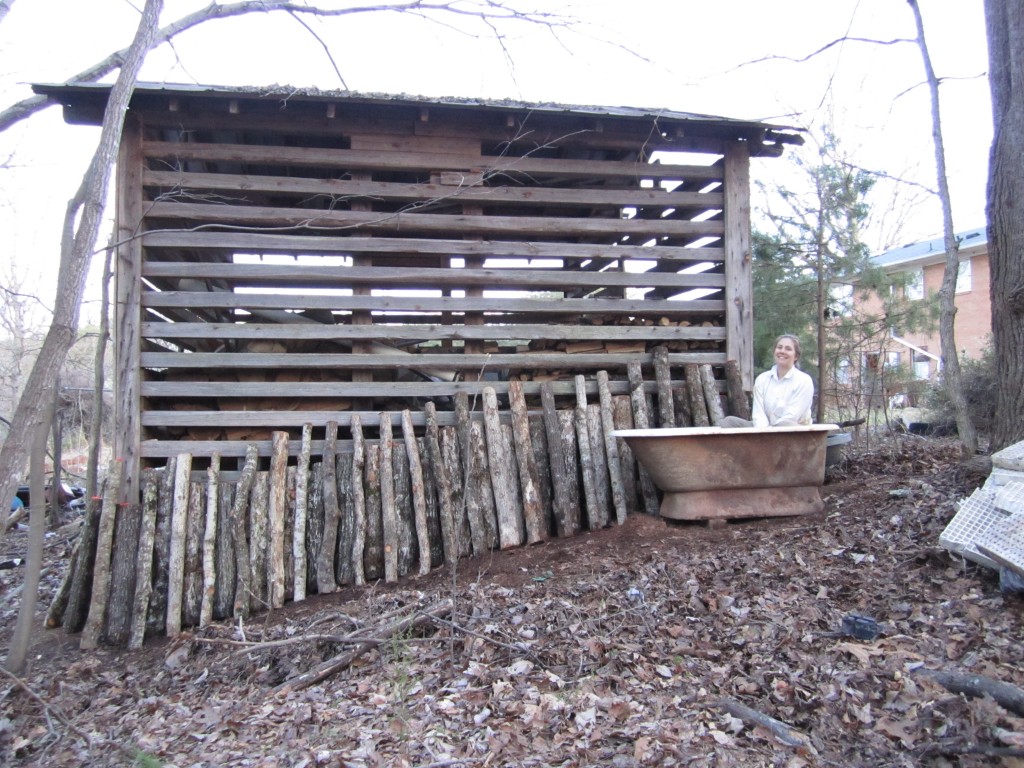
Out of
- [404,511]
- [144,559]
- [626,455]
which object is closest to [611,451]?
[626,455]

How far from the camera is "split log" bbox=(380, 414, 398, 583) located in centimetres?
544

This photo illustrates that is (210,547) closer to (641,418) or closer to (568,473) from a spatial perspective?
(568,473)

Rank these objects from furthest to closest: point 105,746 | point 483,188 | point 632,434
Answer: point 483,188 → point 632,434 → point 105,746

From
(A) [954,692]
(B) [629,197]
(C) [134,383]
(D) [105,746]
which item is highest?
→ (B) [629,197]

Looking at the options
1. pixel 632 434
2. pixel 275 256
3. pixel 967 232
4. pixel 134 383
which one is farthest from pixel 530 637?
pixel 967 232

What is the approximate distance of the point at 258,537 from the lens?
5.38 m

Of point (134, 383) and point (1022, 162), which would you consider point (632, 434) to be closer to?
point (1022, 162)

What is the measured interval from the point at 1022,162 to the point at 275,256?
614 cm

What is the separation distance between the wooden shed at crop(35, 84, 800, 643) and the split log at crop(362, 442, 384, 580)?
11.1 inches

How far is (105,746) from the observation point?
3402 mm

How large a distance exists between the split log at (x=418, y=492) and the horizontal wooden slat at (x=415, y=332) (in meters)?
0.75

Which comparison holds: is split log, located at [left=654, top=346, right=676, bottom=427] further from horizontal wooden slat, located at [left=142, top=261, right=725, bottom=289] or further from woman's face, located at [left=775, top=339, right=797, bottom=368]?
woman's face, located at [left=775, top=339, right=797, bottom=368]

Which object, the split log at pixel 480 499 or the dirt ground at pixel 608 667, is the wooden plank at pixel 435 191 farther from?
the dirt ground at pixel 608 667

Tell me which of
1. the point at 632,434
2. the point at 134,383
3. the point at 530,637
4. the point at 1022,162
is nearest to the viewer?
the point at 530,637
